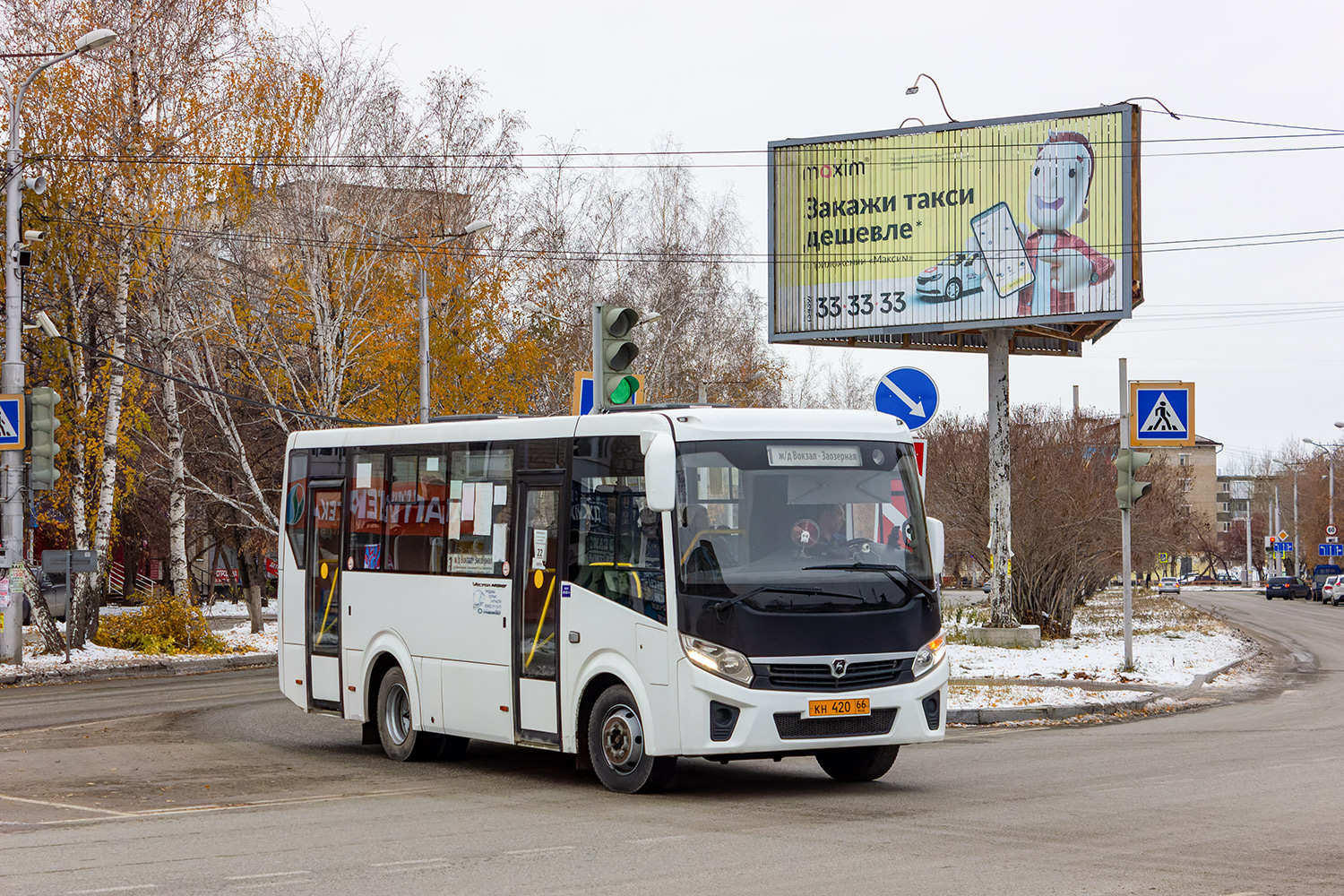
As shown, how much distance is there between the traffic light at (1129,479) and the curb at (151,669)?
1521 centimetres

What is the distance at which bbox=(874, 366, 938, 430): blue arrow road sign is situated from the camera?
14898 mm

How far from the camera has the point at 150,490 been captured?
4409 centimetres

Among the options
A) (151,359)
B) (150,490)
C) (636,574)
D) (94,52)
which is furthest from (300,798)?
(150,490)

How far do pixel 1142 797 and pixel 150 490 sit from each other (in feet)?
125

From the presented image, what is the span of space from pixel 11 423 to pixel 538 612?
48.5 feet

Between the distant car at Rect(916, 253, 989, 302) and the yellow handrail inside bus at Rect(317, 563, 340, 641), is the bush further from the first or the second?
the distant car at Rect(916, 253, 989, 302)

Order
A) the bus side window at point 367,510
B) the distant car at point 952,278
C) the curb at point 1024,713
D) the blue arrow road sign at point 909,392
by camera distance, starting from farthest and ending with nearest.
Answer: the distant car at point 952,278
the curb at point 1024,713
the blue arrow road sign at point 909,392
the bus side window at point 367,510

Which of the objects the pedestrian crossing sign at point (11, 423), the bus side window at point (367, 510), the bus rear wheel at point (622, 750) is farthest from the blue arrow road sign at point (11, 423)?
the bus rear wheel at point (622, 750)

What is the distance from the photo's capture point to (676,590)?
34.6 feet

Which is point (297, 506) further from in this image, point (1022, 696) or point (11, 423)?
point (11, 423)

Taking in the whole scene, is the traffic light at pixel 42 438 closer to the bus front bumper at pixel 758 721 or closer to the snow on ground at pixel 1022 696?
the snow on ground at pixel 1022 696

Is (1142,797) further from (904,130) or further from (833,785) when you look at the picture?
(904,130)

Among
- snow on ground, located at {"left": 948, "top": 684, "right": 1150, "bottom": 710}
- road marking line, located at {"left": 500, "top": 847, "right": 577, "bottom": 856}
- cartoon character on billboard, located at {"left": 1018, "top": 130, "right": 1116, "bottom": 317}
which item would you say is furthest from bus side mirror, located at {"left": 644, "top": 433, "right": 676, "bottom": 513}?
cartoon character on billboard, located at {"left": 1018, "top": 130, "right": 1116, "bottom": 317}

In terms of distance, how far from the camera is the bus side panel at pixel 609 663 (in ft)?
34.5
